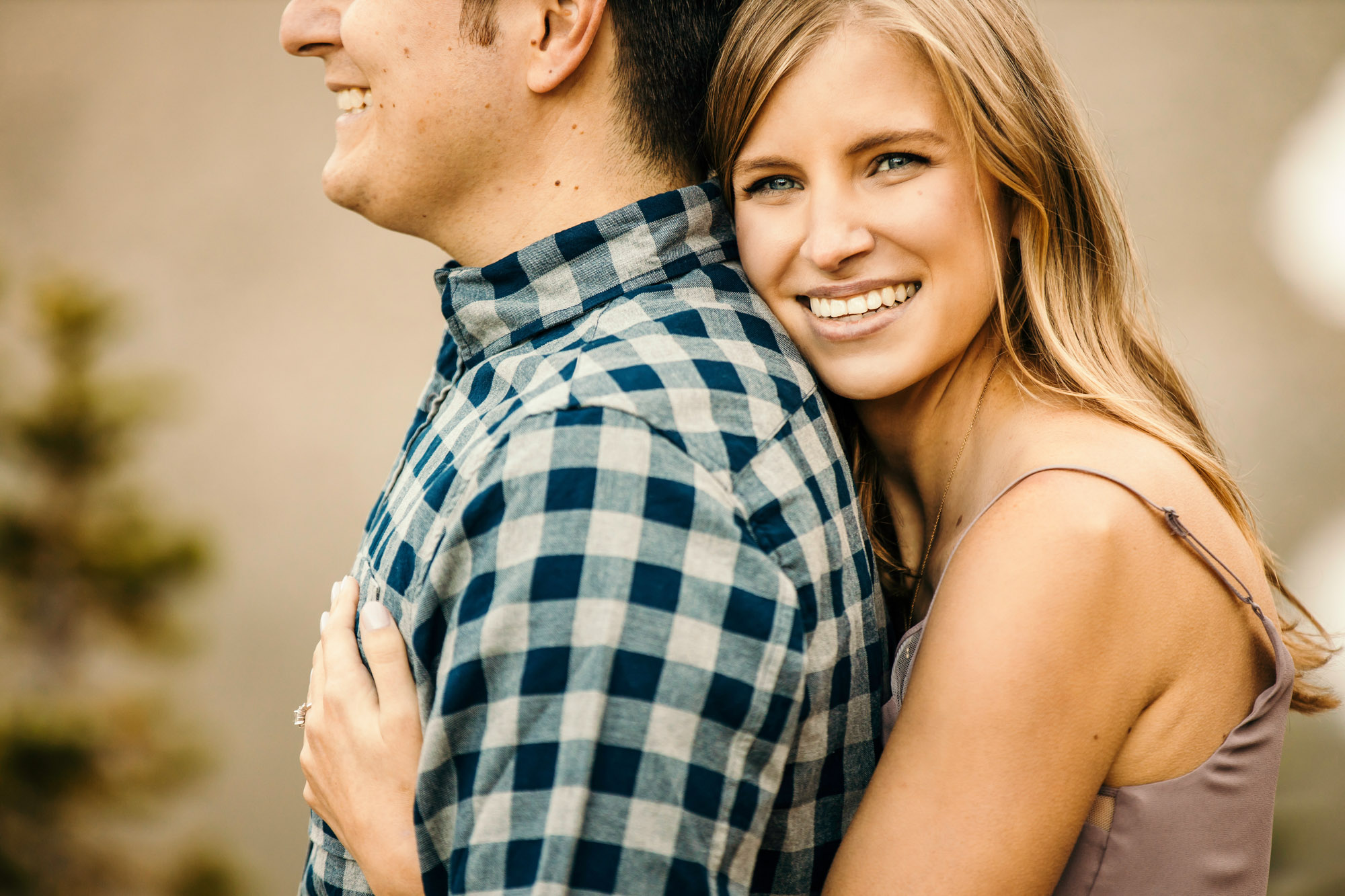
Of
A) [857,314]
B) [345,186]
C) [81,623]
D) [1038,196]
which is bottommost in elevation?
[81,623]

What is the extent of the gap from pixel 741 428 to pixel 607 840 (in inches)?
13.4

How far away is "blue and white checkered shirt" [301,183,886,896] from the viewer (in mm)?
694

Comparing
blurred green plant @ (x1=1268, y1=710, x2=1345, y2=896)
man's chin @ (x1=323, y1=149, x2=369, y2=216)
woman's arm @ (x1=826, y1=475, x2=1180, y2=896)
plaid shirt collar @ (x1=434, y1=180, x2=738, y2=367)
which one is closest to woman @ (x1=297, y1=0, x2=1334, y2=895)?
woman's arm @ (x1=826, y1=475, x2=1180, y2=896)

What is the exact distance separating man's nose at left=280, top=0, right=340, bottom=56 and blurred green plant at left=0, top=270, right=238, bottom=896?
88.7 inches

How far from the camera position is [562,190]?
107 cm

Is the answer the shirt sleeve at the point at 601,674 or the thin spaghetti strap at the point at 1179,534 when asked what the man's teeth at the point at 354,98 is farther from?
the thin spaghetti strap at the point at 1179,534

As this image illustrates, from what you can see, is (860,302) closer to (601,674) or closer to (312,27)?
(601,674)

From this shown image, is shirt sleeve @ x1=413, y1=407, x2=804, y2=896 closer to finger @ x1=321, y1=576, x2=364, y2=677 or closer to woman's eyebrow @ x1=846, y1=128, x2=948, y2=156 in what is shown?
finger @ x1=321, y1=576, x2=364, y2=677

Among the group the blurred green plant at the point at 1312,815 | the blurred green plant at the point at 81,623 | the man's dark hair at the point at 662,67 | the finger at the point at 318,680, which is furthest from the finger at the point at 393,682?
the blurred green plant at the point at 1312,815

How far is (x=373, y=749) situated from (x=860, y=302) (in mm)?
671

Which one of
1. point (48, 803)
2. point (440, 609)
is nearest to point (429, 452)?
point (440, 609)

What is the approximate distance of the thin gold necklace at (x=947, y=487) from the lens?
3.75ft

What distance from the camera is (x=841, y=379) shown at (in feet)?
3.56

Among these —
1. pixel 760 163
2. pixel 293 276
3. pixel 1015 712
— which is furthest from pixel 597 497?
pixel 293 276
